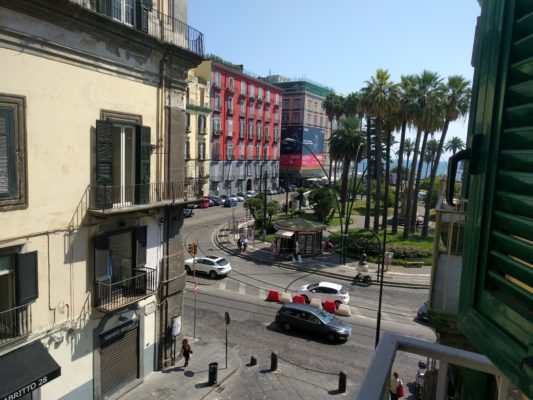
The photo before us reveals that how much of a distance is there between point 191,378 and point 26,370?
6.63 metres

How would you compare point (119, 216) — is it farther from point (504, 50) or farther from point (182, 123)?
point (504, 50)

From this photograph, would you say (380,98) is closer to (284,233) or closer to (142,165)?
(284,233)

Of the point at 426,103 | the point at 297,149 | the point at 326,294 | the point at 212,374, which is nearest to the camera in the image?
the point at 212,374

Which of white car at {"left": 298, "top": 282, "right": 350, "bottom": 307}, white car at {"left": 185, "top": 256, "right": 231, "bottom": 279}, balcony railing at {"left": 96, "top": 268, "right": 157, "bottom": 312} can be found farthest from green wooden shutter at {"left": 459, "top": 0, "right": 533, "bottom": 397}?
white car at {"left": 185, "top": 256, "right": 231, "bottom": 279}

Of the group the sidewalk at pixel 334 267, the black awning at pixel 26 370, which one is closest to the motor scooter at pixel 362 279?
the sidewalk at pixel 334 267

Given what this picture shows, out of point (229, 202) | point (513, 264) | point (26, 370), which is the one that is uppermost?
point (513, 264)

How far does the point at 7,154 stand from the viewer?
9406mm

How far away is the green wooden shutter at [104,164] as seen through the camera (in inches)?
455

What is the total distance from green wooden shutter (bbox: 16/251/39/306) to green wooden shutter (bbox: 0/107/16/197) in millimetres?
1542

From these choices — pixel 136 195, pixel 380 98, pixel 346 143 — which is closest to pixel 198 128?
pixel 346 143

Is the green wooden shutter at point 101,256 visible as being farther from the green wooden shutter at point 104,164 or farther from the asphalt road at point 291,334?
the asphalt road at point 291,334

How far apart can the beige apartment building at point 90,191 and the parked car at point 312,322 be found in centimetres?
610

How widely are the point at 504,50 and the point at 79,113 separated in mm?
11198

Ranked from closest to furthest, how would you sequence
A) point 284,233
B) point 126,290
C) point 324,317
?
point 126,290, point 324,317, point 284,233
